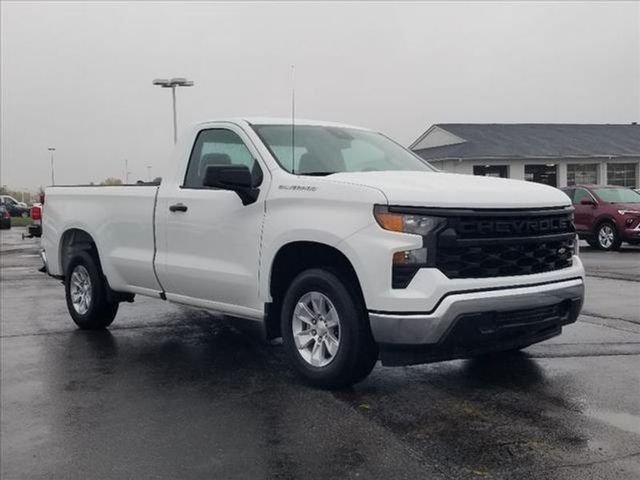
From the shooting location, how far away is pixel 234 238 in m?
5.77

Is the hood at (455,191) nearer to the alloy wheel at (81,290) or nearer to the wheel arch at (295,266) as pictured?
the wheel arch at (295,266)

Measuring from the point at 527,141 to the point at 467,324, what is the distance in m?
36.7

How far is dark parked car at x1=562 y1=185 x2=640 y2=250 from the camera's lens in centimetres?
1728

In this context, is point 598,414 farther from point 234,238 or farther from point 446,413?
point 234,238

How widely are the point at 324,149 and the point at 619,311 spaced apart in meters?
4.40

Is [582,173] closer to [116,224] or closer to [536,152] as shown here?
[536,152]

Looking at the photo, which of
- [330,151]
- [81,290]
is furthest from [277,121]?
[81,290]

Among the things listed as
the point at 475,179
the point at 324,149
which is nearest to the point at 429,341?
the point at 475,179

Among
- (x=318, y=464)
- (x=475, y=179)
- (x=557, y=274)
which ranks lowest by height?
(x=318, y=464)

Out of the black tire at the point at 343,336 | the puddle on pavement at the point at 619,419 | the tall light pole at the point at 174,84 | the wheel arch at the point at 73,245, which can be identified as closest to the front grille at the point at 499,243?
the black tire at the point at 343,336

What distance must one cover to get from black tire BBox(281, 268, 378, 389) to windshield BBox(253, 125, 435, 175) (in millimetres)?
975

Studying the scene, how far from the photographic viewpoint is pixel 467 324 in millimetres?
4594

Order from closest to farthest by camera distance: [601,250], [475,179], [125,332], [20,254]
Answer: [475,179] → [125,332] → [601,250] → [20,254]

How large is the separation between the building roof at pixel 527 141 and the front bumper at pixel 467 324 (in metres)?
30.7
